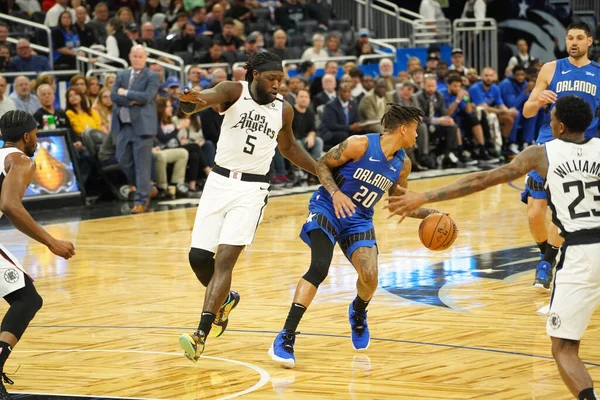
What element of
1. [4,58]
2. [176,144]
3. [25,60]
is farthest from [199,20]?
[176,144]

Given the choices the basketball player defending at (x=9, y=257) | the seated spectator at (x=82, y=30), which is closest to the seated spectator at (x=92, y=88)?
the seated spectator at (x=82, y=30)

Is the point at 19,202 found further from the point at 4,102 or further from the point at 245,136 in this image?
the point at 4,102

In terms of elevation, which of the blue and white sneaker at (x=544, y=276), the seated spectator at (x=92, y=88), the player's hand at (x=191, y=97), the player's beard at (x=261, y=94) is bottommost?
the blue and white sneaker at (x=544, y=276)

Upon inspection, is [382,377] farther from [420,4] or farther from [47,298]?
[420,4]

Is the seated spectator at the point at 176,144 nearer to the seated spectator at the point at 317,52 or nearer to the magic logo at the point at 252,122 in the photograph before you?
the seated spectator at the point at 317,52

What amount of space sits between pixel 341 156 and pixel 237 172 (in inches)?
26.9

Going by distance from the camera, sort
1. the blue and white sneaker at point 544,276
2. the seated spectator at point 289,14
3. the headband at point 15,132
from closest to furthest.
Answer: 1. the headband at point 15,132
2. the blue and white sneaker at point 544,276
3. the seated spectator at point 289,14

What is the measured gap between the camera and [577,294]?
17.6ft

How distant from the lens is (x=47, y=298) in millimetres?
9562

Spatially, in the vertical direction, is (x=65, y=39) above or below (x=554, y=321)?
below

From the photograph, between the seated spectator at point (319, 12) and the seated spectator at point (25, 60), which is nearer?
the seated spectator at point (25, 60)

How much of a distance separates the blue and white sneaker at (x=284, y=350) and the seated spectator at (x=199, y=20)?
592 inches

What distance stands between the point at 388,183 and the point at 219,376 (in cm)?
171

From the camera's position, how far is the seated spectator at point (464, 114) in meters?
20.6
